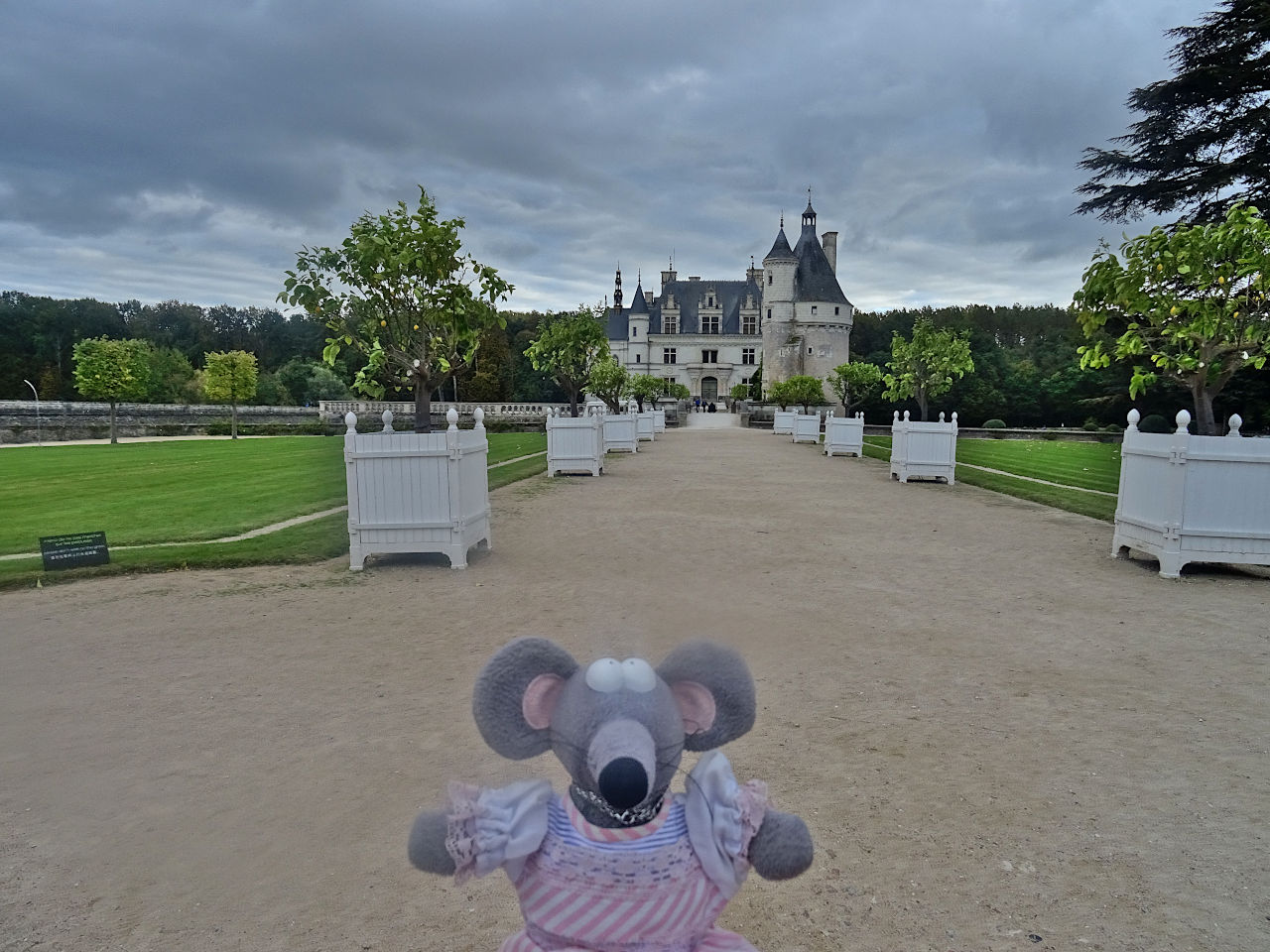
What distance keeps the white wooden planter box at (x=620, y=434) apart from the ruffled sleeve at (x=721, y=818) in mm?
26366

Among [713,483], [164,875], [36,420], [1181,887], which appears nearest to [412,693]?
[164,875]

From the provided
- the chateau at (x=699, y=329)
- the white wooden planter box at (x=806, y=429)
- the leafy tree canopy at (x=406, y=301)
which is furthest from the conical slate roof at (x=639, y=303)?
the leafy tree canopy at (x=406, y=301)

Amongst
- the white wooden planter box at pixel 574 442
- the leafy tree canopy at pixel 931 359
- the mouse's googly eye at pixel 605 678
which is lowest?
the white wooden planter box at pixel 574 442

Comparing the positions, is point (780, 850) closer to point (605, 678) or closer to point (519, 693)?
point (605, 678)

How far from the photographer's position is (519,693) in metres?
1.88

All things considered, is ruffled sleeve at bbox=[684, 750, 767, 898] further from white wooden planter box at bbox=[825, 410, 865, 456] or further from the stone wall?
the stone wall

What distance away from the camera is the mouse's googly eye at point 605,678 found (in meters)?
1.76

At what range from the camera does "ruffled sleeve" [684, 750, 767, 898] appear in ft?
5.88

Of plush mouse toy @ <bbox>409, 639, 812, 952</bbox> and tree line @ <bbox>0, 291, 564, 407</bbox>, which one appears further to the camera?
tree line @ <bbox>0, 291, 564, 407</bbox>

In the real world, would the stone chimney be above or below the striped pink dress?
above

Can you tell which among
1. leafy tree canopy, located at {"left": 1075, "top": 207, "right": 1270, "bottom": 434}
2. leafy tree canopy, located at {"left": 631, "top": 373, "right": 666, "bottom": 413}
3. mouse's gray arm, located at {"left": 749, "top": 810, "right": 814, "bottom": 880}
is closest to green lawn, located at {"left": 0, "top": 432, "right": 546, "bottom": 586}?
mouse's gray arm, located at {"left": 749, "top": 810, "right": 814, "bottom": 880}

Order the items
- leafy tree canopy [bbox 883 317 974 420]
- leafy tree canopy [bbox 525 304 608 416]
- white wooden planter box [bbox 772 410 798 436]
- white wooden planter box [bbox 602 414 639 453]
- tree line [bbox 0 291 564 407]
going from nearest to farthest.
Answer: leafy tree canopy [bbox 525 304 608 416], leafy tree canopy [bbox 883 317 974 420], white wooden planter box [bbox 602 414 639 453], white wooden planter box [bbox 772 410 798 436], tree line [bbox 0 291 564 407]

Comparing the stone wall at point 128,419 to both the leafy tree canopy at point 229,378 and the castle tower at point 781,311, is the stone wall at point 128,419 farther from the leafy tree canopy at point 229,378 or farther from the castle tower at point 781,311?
the castle tower at point 781,311

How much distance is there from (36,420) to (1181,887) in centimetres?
5425
